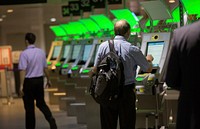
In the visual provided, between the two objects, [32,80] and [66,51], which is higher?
[32,80]

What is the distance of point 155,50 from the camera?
22.0ft

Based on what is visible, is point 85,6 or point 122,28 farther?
point 85,6

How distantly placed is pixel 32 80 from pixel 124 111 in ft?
9.58

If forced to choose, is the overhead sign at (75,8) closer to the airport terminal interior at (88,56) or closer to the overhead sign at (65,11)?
the airport terminal interior at (88,56)

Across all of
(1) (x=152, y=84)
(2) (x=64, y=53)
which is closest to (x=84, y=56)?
(2) (x=64, y=53)

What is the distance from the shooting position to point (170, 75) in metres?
3.49

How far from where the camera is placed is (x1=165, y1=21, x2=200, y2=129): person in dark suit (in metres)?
3.36

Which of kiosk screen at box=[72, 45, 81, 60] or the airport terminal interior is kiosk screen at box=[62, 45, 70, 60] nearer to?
the airport terminal interior

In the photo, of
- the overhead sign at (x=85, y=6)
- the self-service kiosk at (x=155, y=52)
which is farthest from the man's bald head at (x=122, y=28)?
the overhead sign at (x=85, y=6)

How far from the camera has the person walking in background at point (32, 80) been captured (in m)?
7.94

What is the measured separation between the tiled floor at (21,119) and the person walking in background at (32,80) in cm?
150

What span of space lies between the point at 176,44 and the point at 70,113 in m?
7.48

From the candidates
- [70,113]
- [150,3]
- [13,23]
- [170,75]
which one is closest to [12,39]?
[13,23]

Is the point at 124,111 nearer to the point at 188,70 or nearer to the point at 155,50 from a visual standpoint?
the point at 155,50
